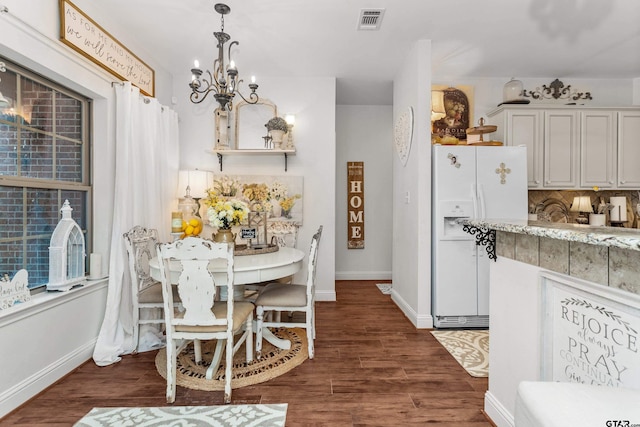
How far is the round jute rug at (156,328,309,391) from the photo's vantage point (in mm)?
2211

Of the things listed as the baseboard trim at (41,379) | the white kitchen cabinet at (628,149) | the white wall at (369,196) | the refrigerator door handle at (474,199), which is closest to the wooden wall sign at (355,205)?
the white wall at (369,196)

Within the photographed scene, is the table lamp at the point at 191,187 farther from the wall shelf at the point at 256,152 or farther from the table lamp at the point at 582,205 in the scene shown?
the table lamp at the point at 582,205

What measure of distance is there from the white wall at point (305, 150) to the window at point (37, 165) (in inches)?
56.8

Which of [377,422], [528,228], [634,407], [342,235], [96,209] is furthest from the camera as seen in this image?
[342,235]

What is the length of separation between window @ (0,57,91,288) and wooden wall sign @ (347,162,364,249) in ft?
11.7

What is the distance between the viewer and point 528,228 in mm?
1273

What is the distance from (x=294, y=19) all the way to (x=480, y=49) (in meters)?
1.97

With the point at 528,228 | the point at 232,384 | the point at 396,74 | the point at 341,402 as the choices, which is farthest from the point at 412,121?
the point at 232,384

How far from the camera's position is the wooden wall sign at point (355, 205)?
5336 mm

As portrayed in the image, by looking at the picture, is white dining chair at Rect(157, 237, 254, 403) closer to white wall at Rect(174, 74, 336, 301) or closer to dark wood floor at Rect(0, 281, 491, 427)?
dark wood floor at Rect(0, 281, 491, 427)

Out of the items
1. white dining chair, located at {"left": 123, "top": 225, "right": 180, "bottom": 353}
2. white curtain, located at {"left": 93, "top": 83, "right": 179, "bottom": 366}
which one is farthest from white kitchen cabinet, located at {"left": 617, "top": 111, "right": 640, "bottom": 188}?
white curtain, located at {"left": 93, "top": 83, "right": 179, "bottom": 366}

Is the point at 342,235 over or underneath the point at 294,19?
underneath

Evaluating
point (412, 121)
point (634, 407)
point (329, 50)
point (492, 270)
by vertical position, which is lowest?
point (634, 407)

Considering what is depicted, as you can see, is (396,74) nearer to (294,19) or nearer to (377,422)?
(294,19)
